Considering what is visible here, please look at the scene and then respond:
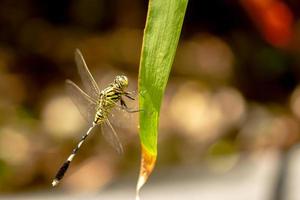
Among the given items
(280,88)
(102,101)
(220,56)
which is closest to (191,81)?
(220,56)

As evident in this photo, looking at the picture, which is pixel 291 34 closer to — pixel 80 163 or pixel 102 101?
pixel 80 163

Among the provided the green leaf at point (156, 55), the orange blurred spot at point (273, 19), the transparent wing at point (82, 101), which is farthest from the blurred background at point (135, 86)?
the green leaf at point (156, 55)

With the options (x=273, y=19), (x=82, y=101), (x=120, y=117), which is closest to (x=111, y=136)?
(x=120, y=117)

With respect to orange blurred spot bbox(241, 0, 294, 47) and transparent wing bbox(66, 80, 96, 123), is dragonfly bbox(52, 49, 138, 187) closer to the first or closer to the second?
transparent wing bbox(66, 80, 96, 123)

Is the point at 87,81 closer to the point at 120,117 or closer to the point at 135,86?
the point at 120,117

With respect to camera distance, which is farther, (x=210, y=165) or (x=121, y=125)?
(x=210, y=165)

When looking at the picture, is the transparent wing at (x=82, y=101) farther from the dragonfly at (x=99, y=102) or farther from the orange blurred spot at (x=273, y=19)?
the orange blurred spot at (x=273, y=19)
